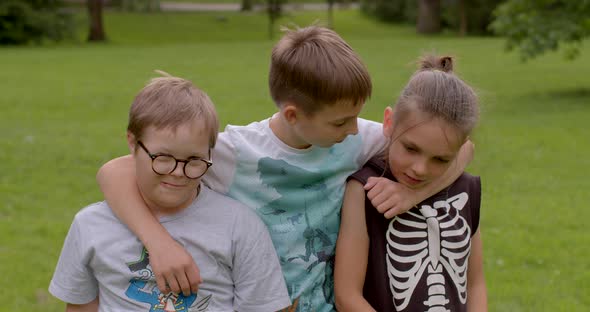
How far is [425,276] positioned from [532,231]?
12.9ft

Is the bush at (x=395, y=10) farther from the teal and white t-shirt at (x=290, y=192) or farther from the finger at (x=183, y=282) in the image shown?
the finger at (x=183, y=282)

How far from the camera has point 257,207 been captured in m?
2.91

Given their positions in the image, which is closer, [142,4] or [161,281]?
[161,281]

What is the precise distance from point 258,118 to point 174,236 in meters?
9.67

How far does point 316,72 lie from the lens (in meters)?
2.77

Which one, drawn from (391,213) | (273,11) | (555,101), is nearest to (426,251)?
(391,213)

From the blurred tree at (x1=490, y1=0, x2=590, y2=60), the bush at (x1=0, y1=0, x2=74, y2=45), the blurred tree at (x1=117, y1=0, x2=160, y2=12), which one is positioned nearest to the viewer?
the blurred tree at (x1=490, y1=0, x2=590, y2=60)

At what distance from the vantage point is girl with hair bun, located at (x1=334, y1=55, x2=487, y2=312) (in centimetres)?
280

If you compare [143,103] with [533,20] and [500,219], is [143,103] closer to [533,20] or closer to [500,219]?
[500,219]

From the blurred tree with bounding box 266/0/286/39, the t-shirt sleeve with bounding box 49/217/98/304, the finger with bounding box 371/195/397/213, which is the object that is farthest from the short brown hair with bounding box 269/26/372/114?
the blurred tree with bounding box 266/0/286/39

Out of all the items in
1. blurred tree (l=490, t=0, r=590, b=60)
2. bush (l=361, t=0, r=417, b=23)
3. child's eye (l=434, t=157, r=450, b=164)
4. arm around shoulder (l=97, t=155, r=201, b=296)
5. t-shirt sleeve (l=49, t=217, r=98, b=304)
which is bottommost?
bush (l=361, t=0, r=417, b=23)

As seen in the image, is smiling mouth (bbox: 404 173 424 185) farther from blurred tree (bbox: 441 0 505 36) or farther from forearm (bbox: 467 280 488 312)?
blurred tree (bbox: 441 0 505 36)

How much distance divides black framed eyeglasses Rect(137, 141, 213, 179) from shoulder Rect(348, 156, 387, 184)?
0.57 metres

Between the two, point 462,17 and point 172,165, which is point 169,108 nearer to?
point 172,165
